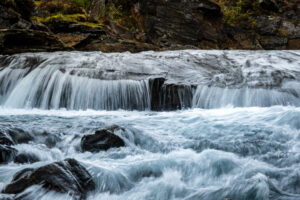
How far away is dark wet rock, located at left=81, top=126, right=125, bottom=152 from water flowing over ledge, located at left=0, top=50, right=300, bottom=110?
10.1 ft

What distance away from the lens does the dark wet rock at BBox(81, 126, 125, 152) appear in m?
4.25

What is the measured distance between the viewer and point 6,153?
12.4 feet

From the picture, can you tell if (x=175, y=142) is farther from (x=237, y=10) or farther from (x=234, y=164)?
(x=237, y=10)

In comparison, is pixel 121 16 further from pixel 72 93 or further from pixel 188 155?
pixel 188 155

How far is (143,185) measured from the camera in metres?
3.46

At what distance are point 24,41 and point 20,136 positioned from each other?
6523mm

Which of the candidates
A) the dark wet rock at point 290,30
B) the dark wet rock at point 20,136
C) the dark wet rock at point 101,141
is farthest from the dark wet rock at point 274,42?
the dark wet rock at point 20,136

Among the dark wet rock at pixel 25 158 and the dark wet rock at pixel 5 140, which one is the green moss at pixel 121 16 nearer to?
the dark wet rock at pixel 5 140

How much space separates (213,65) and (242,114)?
279 centimetres

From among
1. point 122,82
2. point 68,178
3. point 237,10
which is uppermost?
point 237,10

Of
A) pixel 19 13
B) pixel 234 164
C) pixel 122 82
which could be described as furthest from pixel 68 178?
pixel 19 13

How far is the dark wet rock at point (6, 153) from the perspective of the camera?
3.71 m

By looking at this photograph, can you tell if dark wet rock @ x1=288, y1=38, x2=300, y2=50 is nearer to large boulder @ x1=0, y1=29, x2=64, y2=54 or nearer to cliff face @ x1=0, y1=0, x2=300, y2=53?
cliff face @ x1=0, y1=0, x2=300, y2=53

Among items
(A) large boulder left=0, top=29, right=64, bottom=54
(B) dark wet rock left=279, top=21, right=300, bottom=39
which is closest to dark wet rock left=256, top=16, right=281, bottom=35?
(B) dark wet rock left=279, top=21, right=300, bottom=39
